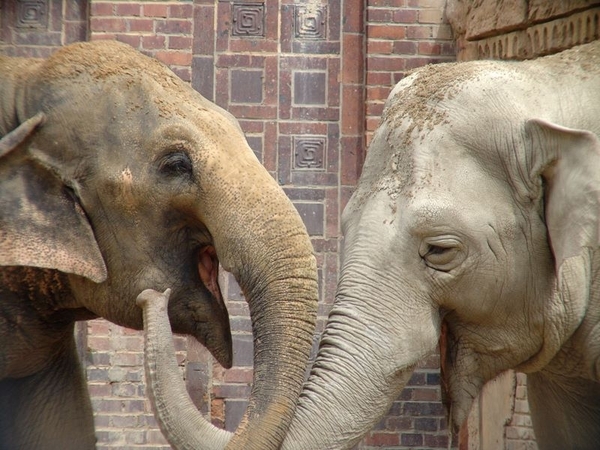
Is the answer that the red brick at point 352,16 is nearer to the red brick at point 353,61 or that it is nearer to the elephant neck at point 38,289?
the red brick at point 353,61

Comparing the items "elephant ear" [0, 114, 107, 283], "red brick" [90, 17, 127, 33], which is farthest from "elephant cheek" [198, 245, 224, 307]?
"red brick" [90, 17, 127, 33]

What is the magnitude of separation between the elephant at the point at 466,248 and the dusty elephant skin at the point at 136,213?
0.54 ft

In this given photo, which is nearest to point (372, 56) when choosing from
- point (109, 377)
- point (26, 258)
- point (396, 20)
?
point (396, 20)

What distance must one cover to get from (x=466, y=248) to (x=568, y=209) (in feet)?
1.04

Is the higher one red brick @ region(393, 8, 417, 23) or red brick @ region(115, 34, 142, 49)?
red brick @ region(393, 8, 417, 23)

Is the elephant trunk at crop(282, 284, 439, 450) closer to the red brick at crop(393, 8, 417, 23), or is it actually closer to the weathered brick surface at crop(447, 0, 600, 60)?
the weathered brick surface at crop(447, 0, 600, 60)

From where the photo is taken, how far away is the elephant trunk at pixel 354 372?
348cm

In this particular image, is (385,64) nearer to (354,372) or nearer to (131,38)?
(131,38)

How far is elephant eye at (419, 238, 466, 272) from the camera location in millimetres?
3654

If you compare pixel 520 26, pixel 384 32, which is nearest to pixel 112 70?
pixel 520 26

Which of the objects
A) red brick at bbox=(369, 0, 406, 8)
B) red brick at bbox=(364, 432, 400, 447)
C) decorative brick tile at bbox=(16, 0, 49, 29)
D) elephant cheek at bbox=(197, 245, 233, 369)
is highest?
red brick at bbox=(369, 0, 406, 8)

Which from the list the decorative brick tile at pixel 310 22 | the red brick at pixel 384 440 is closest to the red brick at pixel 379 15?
the decorative brick tile at pixel 310 22

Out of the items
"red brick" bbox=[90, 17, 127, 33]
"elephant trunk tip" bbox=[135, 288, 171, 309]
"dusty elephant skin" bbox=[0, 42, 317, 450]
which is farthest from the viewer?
"red brick" bbox=[90, 17, 127, 33]

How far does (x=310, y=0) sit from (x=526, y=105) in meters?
2.89
